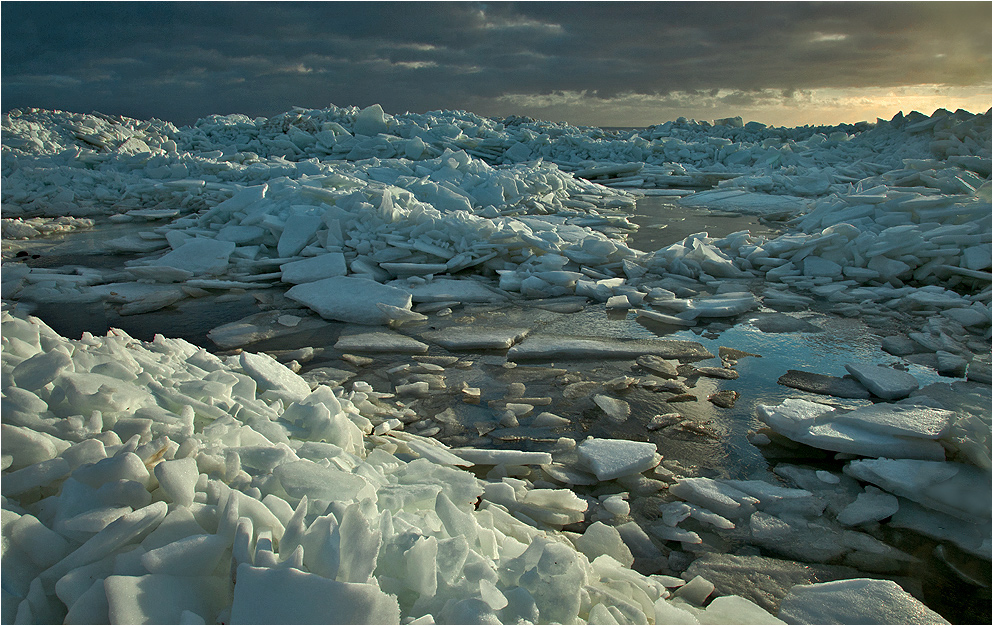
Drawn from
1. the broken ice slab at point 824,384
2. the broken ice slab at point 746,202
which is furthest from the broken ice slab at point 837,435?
the broken ice slab at point 746,202

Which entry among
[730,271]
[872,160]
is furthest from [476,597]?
[872,160]

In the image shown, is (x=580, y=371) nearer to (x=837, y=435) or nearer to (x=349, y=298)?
(x=837, y=435)

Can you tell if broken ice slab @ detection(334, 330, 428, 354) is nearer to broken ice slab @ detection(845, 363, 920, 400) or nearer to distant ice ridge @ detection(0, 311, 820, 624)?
distant ice ridge @ detection(0, 311, 820, 624)

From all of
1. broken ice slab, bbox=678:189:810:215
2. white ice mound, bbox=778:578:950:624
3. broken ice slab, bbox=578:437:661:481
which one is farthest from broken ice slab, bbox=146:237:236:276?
broken ice slab, bbox=678:189:810:215

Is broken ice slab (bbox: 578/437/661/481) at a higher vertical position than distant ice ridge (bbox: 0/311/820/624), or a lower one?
lower

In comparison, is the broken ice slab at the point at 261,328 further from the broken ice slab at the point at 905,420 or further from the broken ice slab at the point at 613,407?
the broken ice slab at the point at 905,420

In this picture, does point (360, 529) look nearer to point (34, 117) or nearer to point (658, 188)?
point (658, 188)
